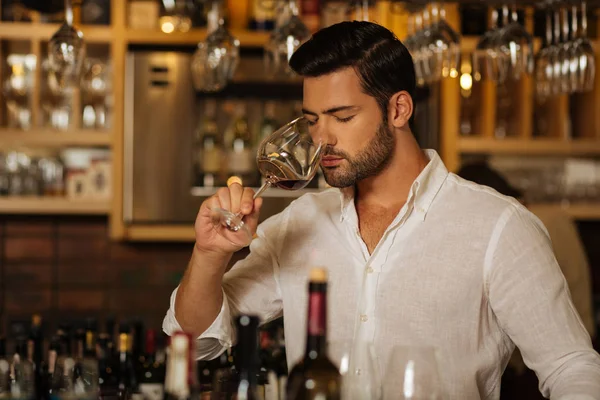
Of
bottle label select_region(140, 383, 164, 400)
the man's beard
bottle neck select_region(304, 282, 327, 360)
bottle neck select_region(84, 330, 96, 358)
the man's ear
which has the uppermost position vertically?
the man's ear

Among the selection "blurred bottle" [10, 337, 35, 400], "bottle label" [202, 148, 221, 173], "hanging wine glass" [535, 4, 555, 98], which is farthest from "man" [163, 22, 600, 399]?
"bottle label" [202, 148, 221, 173]

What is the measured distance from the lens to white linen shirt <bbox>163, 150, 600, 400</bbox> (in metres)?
1.67

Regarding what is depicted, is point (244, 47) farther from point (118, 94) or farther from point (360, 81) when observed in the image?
point (360, 81)

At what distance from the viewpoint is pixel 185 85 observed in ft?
11.0

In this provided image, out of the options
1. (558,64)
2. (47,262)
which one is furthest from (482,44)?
(47,262)

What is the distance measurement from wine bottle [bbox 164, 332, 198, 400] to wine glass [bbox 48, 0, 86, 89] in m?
1.32

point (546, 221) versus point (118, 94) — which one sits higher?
point (118, 94)

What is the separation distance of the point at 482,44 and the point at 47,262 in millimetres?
2140

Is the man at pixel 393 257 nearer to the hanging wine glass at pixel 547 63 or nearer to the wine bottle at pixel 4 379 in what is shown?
the wine bottle at pixel 4 379

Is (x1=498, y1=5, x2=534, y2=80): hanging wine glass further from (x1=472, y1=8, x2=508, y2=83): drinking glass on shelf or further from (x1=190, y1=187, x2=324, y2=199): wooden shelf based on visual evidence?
(x1=190, y1=187, x2=324, y2=199): wooden shelf

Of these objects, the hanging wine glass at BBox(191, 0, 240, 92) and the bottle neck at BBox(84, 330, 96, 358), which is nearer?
the hanging wine glass at BBox(191, 0, 240, 92)

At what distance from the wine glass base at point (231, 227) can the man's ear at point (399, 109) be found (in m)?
0.46

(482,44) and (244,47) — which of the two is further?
(244,47)

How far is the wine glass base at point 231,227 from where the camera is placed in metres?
1.59
